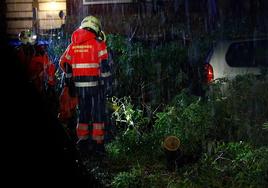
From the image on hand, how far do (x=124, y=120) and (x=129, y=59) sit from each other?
191 cm

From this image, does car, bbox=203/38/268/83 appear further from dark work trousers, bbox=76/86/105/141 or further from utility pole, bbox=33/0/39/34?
utility pole, bbox=33/0/39/34

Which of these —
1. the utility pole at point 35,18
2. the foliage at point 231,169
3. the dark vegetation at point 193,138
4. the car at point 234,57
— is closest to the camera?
the foliage at point 231,169

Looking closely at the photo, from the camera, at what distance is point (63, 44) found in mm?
10289

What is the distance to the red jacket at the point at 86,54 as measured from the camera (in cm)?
625

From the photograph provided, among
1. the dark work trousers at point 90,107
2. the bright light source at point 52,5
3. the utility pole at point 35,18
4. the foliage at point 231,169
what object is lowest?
the foliage at point 231,169

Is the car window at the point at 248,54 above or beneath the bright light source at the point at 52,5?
beneath

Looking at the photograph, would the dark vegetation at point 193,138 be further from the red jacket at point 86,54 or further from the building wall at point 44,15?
the building wall at point 44,15

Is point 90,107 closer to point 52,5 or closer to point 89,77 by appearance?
point 89,77

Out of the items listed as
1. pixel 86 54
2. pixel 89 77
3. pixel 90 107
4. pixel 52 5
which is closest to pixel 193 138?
pixel 90 107

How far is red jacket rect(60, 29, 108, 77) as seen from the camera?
625 cm

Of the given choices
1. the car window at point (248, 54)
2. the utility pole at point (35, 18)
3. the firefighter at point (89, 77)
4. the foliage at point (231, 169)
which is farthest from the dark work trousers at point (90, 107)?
the utility pole at point (35, 18)

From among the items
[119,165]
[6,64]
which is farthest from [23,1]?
[6,64]

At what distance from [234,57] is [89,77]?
3.14 meters

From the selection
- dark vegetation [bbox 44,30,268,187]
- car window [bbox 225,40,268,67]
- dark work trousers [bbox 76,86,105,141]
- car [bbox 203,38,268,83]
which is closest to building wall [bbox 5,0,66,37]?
dark vegetation [bbox 44,30,268,187]
